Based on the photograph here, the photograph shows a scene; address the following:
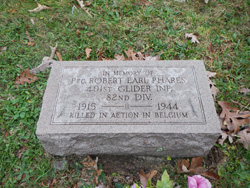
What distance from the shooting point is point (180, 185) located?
2.34 m

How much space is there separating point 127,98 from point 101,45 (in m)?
1.58

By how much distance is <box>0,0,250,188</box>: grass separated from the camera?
2521 mm

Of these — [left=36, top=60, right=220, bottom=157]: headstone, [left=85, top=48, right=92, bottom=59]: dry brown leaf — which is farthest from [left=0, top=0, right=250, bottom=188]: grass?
[left=36, top=60, right=220, bottom=157]: headstone

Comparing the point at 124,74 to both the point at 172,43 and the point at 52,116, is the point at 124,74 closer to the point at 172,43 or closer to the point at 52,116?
the point at 52,116

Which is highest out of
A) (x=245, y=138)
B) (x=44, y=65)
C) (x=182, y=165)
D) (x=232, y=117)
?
(x=44, y=65)

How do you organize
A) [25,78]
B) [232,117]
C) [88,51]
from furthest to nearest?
[88,51] → [25,78] → [232,117]

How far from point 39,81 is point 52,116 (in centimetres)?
120

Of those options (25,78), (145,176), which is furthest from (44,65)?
(145,176)

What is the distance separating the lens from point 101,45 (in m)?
3.61

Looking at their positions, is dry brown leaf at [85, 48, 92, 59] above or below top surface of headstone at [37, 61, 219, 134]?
above

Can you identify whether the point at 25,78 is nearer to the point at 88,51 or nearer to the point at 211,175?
the point at 88,51

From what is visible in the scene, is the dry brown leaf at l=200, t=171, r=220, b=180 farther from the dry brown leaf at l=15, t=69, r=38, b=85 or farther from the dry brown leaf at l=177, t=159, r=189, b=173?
the dry brown leaf at l=15, t=69, r=38, b=85

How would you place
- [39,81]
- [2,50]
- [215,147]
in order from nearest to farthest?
[215,147] → [39,81] → [2,50]

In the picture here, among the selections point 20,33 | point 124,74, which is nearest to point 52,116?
point 124,74
